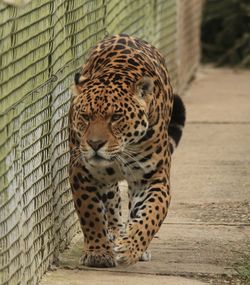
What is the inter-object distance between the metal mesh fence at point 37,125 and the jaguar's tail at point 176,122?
73 centimetres

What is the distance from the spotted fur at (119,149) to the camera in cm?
779

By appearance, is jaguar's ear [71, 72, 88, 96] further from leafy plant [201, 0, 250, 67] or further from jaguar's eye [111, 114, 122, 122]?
leafy plant [201, 0, 250, 67]

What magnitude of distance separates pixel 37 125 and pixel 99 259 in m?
0.94

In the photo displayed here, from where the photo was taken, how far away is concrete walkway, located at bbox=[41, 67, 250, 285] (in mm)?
7945

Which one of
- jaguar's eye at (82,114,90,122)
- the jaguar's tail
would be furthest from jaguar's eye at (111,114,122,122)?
the jaguar's tail

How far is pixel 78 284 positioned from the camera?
7.62 m

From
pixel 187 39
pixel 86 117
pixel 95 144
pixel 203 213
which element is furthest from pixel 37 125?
pixel 187 39

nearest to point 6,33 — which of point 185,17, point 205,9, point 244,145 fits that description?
A: point 244,145

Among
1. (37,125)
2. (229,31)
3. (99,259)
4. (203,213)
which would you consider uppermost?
(37,125)

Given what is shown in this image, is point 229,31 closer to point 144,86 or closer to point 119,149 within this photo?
point 144,86

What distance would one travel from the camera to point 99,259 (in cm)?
812

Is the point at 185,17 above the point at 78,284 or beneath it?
beneath

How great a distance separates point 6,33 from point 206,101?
9228 millimetres

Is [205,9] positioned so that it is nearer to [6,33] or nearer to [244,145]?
[244,145]
